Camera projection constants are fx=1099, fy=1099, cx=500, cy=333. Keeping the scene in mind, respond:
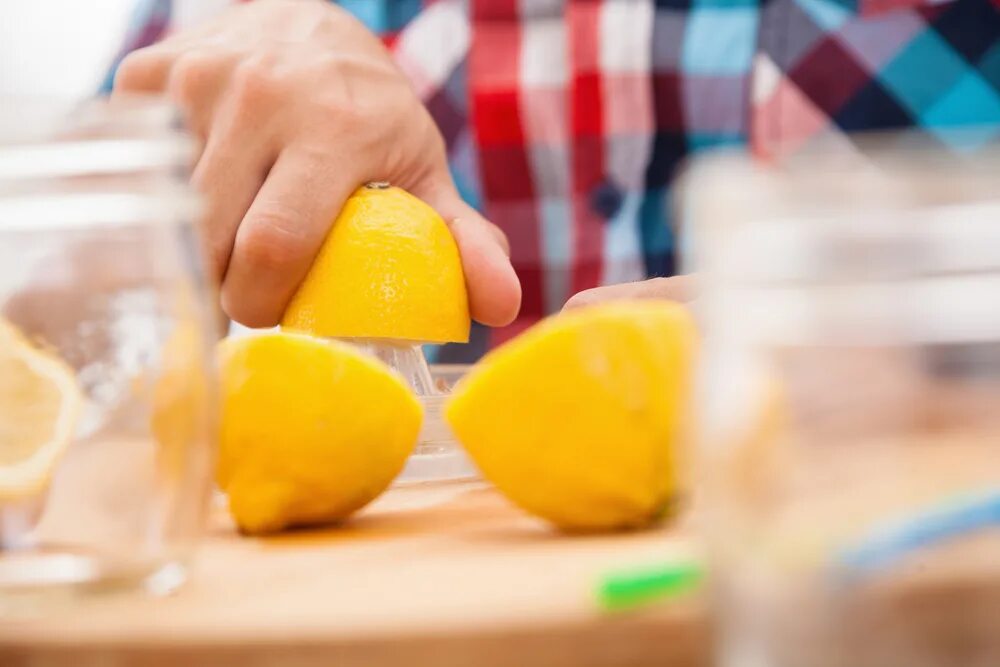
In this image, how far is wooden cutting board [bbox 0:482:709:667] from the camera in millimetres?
235

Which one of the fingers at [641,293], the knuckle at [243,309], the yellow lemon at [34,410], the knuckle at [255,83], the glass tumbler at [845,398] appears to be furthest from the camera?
the knuckle at [255,83]

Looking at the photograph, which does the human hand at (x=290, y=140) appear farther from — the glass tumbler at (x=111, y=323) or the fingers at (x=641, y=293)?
the glass tumbler at (x=111, y=323)

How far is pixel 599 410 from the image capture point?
337mm

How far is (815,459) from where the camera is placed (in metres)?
0.20

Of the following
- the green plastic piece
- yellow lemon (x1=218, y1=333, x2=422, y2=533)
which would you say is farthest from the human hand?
the green plastic piece

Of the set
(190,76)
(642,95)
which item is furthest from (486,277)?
(642,95)

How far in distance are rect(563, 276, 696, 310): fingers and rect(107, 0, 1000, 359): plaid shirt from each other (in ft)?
2.02

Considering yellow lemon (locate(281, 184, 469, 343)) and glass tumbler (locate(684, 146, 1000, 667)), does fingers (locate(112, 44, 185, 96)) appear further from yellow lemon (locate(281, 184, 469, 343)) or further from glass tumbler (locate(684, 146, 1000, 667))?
glass tumbler (locate(684, 146, 1000, 667))

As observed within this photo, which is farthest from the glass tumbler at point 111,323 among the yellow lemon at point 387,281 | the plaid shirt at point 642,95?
the plaid shirt at point 642,95

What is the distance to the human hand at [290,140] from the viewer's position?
0.60 metres

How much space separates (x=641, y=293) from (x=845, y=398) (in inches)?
12.7

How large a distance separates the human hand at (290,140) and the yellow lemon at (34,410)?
0.93 feet

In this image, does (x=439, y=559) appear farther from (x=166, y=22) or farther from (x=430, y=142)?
(x=166, y=22)

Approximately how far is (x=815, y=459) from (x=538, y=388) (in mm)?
151
